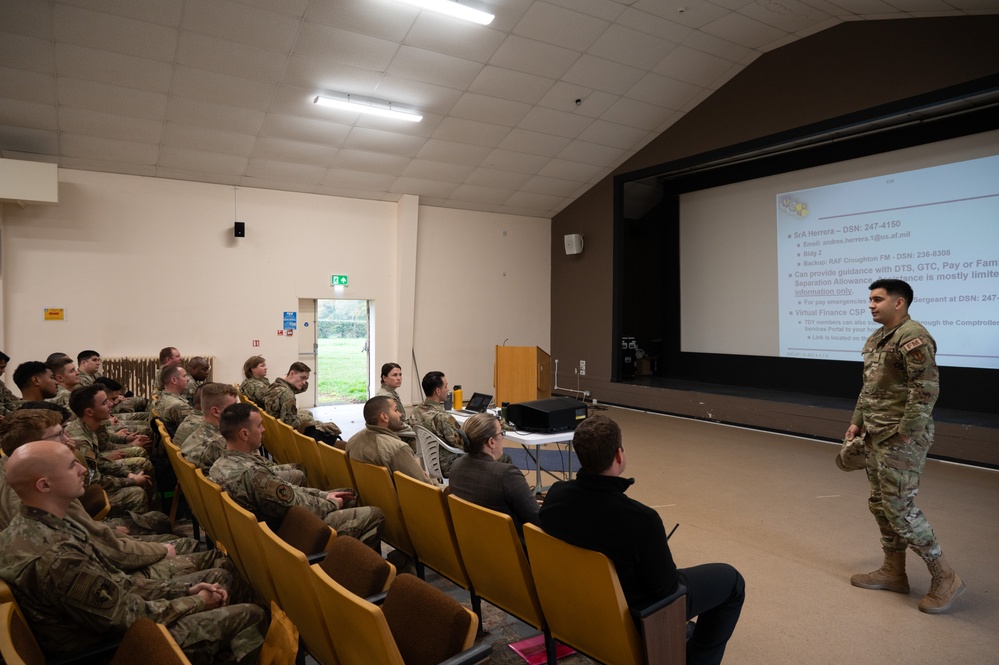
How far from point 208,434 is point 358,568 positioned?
1833mm

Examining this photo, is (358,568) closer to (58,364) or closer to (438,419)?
(438,419)

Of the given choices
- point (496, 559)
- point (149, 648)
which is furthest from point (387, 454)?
point (149, 648)

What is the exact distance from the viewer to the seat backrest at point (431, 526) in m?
2.64

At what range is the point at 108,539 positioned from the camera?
2.25 m

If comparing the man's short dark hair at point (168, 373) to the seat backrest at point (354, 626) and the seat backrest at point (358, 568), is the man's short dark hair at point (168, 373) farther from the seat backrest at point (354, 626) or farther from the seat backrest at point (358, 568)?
the seat backrest at point (354, 626)

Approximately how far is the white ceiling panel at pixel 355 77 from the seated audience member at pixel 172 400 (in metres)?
3.54

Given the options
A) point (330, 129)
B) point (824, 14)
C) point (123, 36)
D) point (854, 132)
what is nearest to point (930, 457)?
point (854, 132)

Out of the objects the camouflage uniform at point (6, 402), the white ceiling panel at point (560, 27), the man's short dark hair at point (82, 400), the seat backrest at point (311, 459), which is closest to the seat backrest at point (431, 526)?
the seat backrest at point (311, 459)

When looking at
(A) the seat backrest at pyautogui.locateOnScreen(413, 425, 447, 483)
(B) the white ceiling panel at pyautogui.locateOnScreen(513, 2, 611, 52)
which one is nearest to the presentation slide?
(B) the white ceiling panel at pyautogui.locateOnScreen(513, 2, 611, 52)

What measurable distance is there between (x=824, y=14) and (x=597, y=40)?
2.59 metres

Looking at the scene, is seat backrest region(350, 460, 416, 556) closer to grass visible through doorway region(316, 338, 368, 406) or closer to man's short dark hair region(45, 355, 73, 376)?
man's short dark hair region(45, 355, 73, 376)

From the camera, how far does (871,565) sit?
11.9 ft

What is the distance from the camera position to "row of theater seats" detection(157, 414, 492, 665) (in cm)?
154

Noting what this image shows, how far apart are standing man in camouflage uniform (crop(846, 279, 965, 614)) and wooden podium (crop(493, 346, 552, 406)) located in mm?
5905
